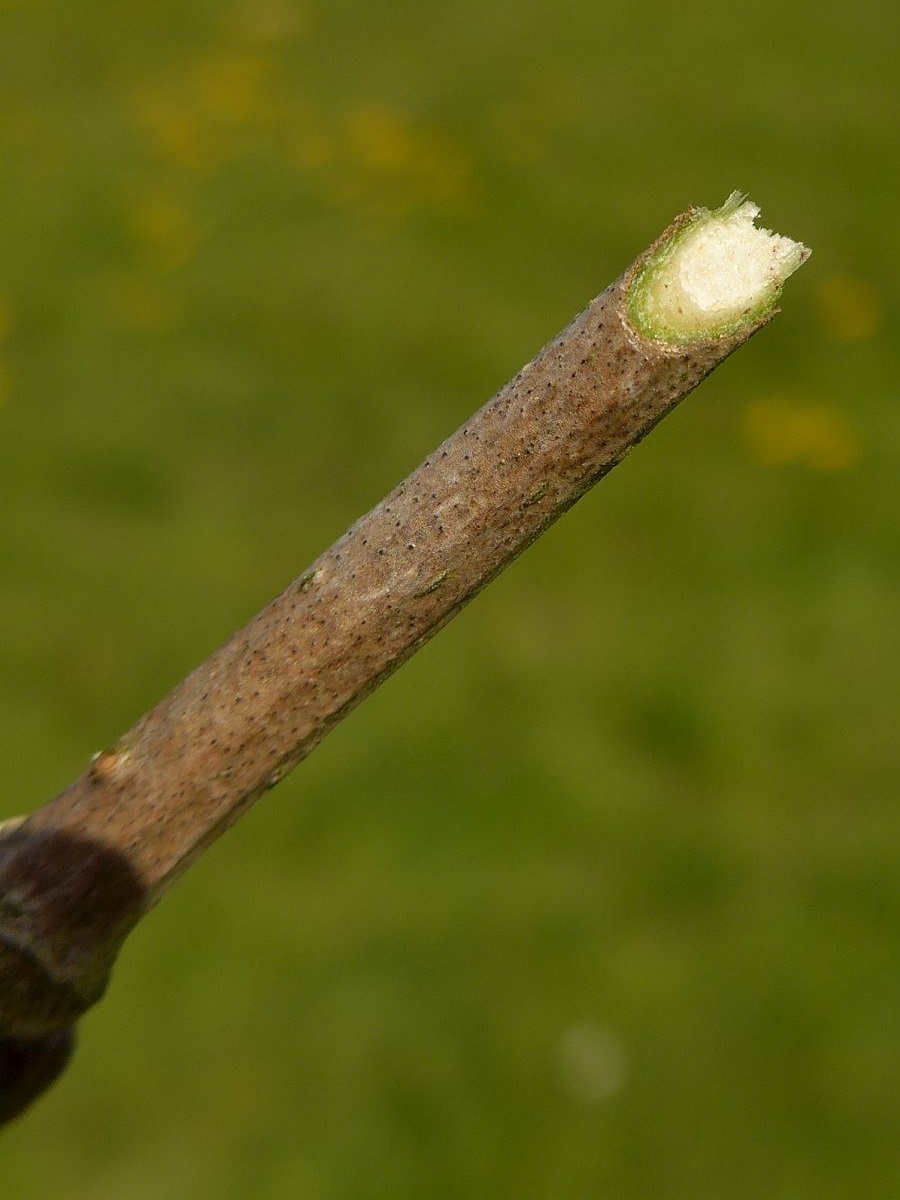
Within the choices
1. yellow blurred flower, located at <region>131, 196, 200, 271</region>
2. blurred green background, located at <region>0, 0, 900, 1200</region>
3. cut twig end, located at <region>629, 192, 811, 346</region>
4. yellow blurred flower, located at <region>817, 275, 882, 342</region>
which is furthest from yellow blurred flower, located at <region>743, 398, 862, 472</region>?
cut twig end, located at <region>629, 192, 811, 346</region>

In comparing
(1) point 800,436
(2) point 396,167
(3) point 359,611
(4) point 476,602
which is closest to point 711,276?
(3) point 359,611

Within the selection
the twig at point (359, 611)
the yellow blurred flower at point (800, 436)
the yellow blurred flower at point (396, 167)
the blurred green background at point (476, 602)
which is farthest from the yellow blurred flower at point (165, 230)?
the twig at point (359, 611)

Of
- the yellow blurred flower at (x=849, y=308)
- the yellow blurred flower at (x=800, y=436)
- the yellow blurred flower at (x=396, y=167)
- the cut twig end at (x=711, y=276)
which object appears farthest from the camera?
the yellow blurred flower at (x=396, y=167)

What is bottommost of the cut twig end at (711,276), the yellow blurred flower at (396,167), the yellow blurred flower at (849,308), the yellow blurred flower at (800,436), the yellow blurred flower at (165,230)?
the cut twig end at (711,276)

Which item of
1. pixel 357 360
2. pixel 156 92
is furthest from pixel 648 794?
pixel 156 92

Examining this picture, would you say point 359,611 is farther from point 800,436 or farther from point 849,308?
point 849,308

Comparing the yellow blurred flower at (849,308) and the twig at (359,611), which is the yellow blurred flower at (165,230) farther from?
the twig at (359,611)

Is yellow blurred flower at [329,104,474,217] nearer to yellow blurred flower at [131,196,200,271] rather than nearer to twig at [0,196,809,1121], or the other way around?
yellow blurred flower at [131,196,200,271]
